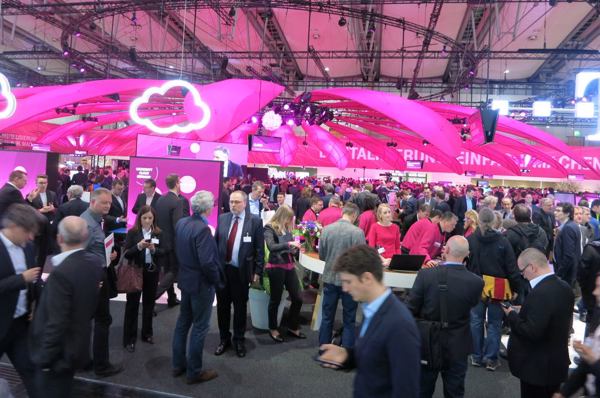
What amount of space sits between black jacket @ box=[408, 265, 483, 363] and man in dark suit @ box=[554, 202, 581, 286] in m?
3.20

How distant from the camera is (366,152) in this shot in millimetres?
22812

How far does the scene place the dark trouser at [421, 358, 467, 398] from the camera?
240cm

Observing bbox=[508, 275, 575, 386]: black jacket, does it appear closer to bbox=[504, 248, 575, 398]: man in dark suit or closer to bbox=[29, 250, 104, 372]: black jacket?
bbox=[504, 248, 575, 398]: man in dark suit

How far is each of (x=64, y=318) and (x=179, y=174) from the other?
3.82 metres

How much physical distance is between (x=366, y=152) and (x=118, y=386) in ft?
68.2

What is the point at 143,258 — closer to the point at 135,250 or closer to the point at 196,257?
the point at 135,250

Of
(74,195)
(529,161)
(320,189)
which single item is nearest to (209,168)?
(74,195)

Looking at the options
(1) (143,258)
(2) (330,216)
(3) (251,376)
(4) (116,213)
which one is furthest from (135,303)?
(2) (330,216)

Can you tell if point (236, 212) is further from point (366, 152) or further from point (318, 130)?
point (366, 152)

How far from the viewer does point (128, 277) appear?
3.56 metres

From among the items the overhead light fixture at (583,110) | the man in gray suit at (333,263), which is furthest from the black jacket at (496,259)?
the overhead light fixture at (583,110)

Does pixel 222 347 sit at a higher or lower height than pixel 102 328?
lower

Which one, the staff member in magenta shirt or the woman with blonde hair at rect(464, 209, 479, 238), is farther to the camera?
the woman with blonde hair at rect(464, 209, 479, 238)

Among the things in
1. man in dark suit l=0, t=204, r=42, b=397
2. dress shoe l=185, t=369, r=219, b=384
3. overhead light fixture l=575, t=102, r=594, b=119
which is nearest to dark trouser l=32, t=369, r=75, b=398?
man in dark suit l=0, t=204, r=42, b=397
